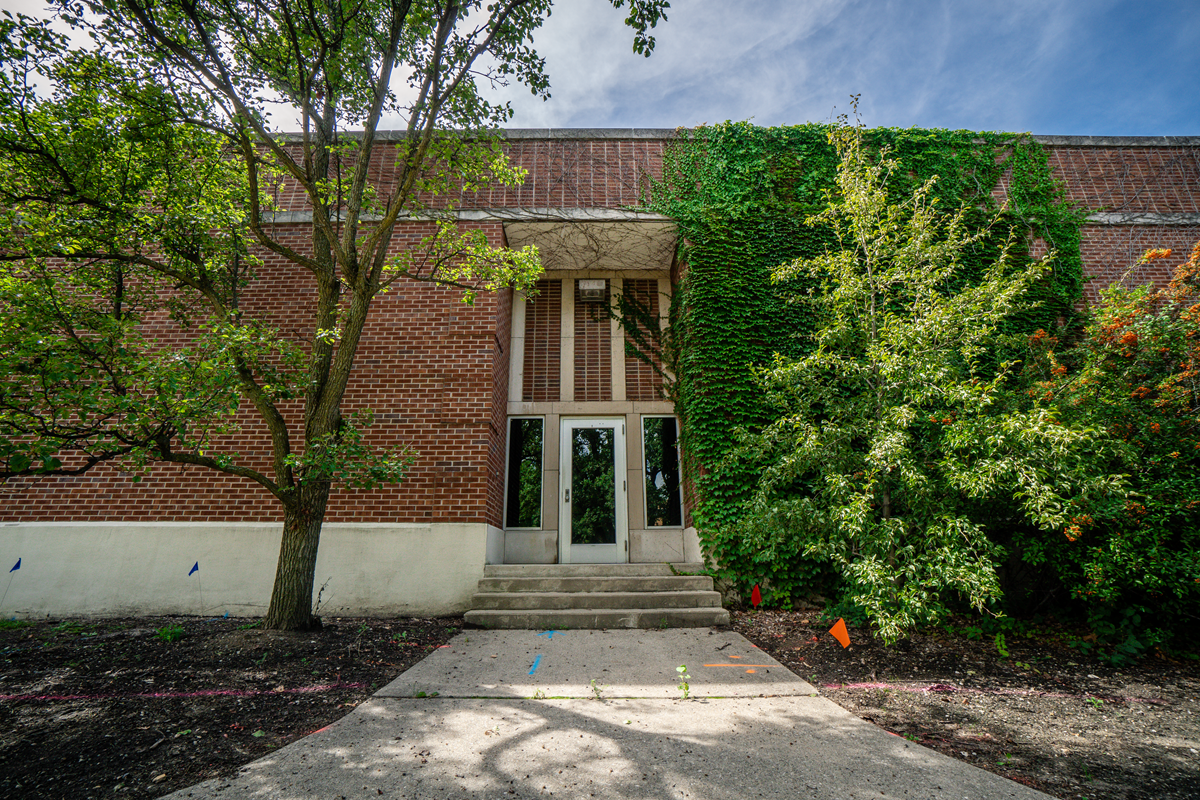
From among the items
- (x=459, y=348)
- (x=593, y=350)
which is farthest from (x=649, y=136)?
(x=459, y=348)

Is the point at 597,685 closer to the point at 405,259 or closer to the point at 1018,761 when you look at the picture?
the point at 1018,761

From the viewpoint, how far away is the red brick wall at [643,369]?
7.99 metres

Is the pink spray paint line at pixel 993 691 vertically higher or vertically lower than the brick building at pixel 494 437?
lower

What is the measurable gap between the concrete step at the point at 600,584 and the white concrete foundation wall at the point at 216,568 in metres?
0.39

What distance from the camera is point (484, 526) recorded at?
6.16 m

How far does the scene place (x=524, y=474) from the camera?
768cm

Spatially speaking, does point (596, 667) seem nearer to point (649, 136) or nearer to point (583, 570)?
point (583, 570)

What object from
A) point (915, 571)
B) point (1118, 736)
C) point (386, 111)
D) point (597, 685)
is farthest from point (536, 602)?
point (386, 111)

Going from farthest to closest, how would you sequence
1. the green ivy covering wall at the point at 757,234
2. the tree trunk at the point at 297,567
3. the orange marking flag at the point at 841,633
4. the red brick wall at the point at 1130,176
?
1. the red brick wall at the point at 1130,176
2. the green ivy covering wall at the point at 757,234
3. the orange marking flag at the point at 841,633
4. the tree trunk at the point at 297,567

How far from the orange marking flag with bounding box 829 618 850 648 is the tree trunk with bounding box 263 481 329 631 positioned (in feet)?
15.5

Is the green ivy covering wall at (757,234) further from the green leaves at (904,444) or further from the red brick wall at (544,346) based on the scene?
the red brick wall at (544,346)

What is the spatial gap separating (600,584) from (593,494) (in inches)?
75.2

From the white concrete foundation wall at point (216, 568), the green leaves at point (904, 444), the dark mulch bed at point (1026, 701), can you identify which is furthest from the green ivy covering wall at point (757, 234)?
the white concrete foundation wall at point (216, 568)

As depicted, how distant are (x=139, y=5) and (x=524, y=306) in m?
5.14
